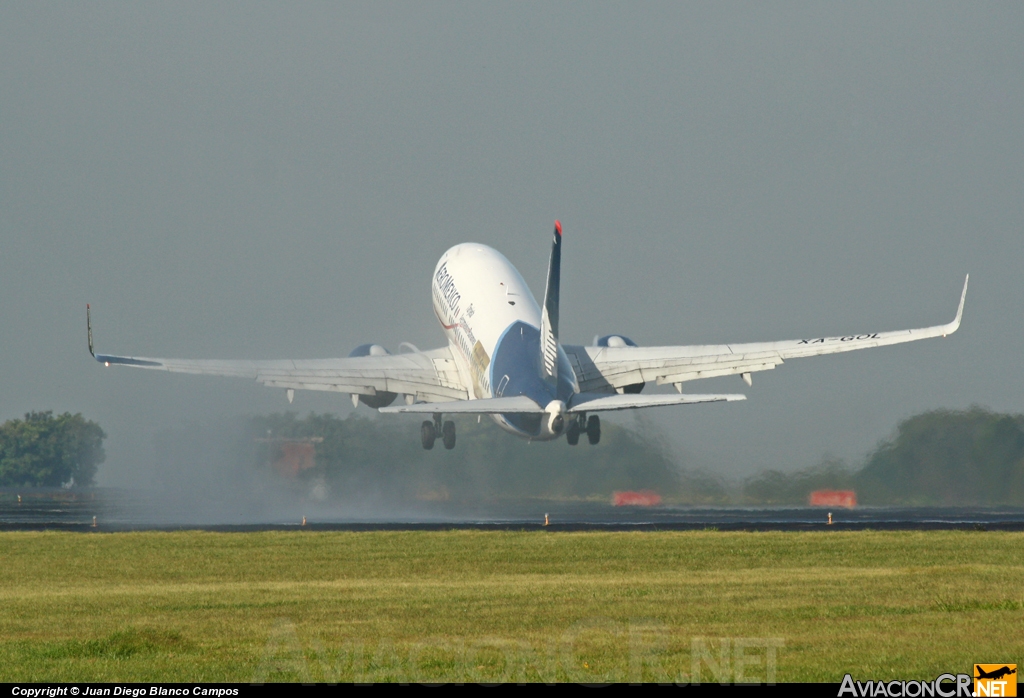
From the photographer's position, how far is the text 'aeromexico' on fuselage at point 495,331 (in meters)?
51.3

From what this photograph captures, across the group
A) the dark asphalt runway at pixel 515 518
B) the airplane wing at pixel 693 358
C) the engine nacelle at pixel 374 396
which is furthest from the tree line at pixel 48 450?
the airplane wing at pixel 693 358

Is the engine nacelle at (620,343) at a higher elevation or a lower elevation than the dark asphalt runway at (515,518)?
higher

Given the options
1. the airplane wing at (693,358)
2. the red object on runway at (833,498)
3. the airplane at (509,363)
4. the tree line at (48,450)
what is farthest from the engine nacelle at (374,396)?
the tree line at (48,450)

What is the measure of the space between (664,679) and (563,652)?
321 centimetres

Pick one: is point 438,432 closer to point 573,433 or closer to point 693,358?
point 573,433

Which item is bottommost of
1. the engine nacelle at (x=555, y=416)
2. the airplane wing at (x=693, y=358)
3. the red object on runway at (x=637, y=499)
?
the red object on runway at (x=637, y=499)

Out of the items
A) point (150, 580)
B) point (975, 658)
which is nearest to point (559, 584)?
point (150, 580)

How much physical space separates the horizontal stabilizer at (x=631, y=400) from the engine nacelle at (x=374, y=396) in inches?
527

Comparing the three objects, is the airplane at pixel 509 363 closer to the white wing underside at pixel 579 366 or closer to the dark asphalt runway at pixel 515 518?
the white wing underside at pixel 579 366

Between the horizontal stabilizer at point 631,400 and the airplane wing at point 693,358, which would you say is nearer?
the horizontal stabilizer at point 631,400

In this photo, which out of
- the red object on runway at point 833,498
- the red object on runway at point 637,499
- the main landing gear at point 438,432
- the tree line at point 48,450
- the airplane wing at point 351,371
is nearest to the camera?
the airplane wing at point 351,371

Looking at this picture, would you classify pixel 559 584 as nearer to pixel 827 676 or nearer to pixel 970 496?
pixel 827 676

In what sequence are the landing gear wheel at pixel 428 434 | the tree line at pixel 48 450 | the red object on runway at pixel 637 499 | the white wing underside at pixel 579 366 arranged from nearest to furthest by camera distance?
the white wing underside at pixel 579 366 < the landing gear wheel at pixel 428 434 < the red object on runway at pixel 637 499 < the tree line at pixel 48 450

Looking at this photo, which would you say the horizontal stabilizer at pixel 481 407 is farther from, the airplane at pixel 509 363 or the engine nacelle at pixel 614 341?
the engine nacelle at pixel 614 341
